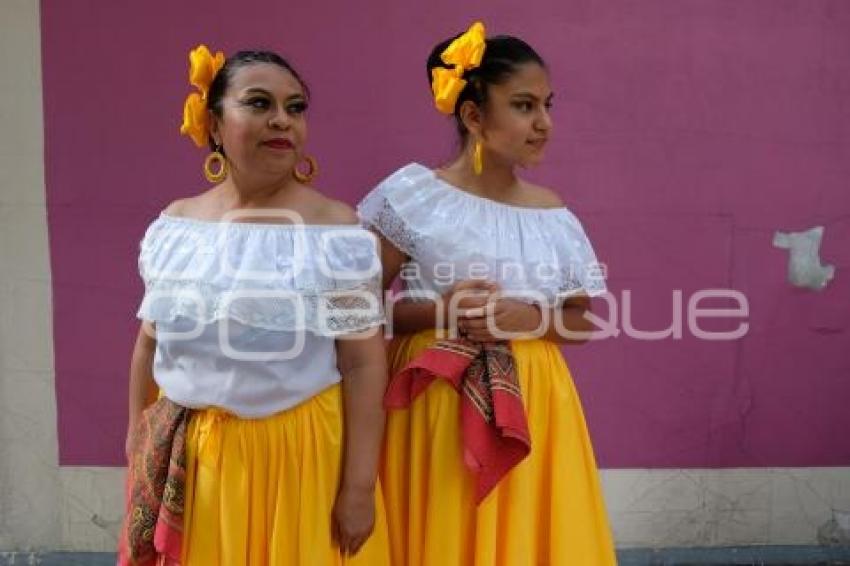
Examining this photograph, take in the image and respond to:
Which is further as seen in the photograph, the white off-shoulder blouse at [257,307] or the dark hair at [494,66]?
the dark hair at [494,66]

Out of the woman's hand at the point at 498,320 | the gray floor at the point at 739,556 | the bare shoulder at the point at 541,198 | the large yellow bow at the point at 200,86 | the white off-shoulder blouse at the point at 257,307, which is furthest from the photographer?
the gray floor at the point at 739,556

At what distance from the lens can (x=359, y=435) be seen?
72.6 inches

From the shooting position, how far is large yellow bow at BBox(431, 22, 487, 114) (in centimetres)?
198

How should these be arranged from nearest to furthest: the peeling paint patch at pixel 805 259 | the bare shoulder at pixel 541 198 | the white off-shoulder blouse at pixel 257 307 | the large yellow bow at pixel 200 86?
the white off-shoulder blouse at pixel 257 307 < the large yellow bow at pixel 200 86 < the bare shoulder at pixel 541 198 < the peeling paint patch at pixel 805 259

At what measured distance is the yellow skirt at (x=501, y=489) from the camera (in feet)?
6.56

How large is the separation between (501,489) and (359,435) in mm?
395

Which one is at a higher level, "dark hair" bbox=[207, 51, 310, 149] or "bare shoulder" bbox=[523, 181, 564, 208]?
"dark hair" bbox=[207, 51, 310, 149]

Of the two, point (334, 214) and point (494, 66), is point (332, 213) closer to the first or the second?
point (334, 214)

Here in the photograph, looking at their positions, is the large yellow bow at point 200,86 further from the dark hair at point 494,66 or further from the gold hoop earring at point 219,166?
the dark hair at point 494,66

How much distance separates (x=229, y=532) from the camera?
1771mm

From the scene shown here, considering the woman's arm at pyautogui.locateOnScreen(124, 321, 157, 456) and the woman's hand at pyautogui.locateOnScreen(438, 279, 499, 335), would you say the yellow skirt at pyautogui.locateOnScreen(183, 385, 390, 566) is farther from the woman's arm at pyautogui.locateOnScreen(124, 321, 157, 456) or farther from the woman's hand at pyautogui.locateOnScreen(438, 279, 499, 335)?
the woman's hand at pyautogui.locateOnScreen(438, 279, 499, 335)

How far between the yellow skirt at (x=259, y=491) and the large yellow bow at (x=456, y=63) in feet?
2.43

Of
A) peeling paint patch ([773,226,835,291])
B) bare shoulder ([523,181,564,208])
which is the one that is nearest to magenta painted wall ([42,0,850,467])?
peeling paint patch ([773,226,835,291])

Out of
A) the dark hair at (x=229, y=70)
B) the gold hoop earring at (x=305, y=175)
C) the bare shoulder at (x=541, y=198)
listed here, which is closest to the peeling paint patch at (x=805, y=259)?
the bare shoulder at (x=541, y=198)
